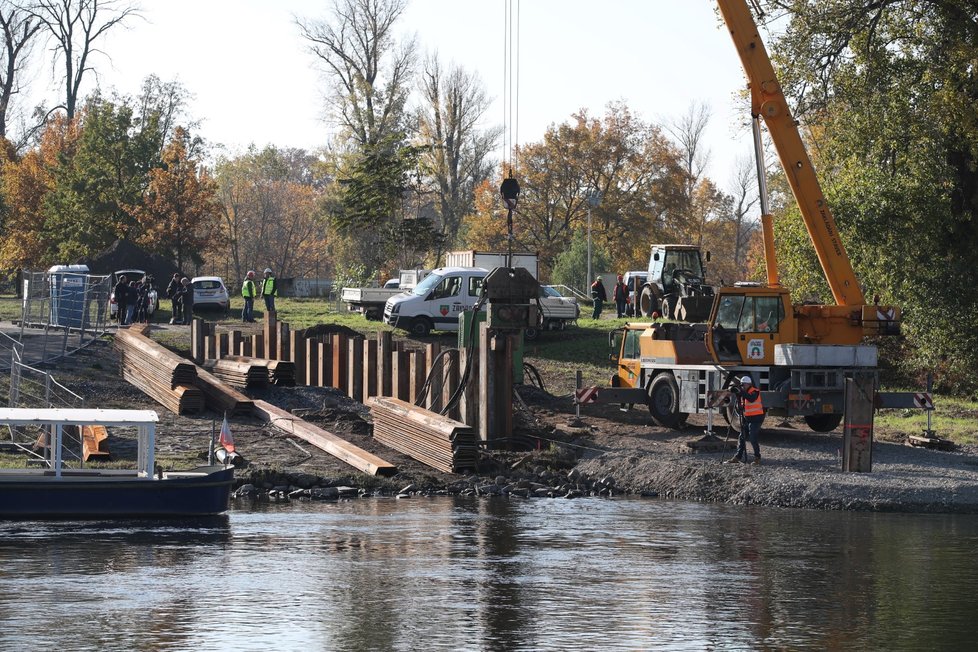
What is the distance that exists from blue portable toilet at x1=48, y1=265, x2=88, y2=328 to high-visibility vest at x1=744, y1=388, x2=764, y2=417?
62.9ft

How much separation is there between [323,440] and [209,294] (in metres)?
28.4

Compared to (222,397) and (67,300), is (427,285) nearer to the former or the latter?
(67,300)

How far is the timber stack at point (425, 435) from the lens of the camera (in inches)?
933

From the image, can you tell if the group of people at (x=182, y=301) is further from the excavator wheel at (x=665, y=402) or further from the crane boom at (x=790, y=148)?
the crane boom at (x=790, y=148)

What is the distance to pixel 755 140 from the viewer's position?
27.6m

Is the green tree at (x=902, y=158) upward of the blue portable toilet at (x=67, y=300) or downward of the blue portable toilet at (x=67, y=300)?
upward

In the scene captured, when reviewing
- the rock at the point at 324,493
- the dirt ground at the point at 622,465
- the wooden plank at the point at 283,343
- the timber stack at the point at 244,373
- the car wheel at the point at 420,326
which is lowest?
the rock at the point at 324,493

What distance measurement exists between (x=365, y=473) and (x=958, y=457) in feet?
34.2

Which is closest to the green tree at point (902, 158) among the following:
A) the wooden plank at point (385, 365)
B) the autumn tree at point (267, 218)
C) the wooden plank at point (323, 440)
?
the wooden plank at point (385, 365)

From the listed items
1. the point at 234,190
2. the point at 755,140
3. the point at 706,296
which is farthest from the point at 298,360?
the point at 234,190

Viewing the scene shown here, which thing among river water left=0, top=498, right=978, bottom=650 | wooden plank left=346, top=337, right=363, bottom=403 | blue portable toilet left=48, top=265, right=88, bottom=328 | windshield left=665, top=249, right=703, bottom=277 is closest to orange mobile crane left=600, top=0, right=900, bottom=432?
river water left=0, top=498, right=978, bottom=650

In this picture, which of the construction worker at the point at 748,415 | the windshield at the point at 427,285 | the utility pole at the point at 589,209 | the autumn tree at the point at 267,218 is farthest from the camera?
the autumn tree at the point at 267,218

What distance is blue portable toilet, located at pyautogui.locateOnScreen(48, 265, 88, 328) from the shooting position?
3644cm

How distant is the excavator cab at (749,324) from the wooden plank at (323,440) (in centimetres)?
699
